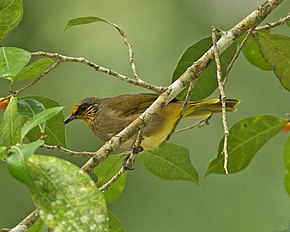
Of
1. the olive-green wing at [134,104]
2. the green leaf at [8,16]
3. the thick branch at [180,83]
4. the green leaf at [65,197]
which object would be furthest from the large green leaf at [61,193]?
the olive-green wing at [134,104]

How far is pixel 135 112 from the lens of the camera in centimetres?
342

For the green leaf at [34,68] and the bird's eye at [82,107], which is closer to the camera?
the green leaf at [34,68]

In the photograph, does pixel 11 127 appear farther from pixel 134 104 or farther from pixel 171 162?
pixel 134 104

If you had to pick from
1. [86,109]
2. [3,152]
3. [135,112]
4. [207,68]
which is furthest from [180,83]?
[86,109]

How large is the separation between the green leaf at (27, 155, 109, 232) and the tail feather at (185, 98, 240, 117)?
1652 mm

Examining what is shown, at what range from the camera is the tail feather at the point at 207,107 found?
319 cm

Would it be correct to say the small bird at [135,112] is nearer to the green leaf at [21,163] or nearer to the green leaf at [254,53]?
the green leaf at [254,53]

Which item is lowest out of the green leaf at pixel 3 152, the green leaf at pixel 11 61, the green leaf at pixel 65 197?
the green leaf at pixel 65 197

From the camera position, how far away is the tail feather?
3.19m

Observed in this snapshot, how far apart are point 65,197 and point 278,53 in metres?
1.17

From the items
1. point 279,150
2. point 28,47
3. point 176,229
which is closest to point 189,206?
point 176,229

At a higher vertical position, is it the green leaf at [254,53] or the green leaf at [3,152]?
the green leaf at [3,152]

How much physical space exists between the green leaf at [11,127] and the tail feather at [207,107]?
137 centimetres

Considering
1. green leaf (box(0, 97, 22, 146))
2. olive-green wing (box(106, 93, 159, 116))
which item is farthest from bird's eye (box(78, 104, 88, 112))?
green leaf (box(0, 97, 22, 146))
